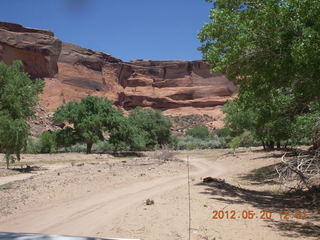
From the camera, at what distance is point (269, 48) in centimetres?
780

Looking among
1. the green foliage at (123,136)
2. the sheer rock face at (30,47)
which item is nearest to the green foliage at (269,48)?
the green foliage at (123,136)

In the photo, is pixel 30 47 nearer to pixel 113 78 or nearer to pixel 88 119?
pixel 113 78

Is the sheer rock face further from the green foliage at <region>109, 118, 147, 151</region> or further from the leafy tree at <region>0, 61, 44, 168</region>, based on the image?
the leafy tree at <region>0, 61, 44, 168</region>

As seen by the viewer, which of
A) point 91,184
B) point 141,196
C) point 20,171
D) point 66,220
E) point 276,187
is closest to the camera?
point 66,220

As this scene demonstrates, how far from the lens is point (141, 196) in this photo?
9008 mm

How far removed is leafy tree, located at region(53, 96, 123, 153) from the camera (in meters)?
30.5

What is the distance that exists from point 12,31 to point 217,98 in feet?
183

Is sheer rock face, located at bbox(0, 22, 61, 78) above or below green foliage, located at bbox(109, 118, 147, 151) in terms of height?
above

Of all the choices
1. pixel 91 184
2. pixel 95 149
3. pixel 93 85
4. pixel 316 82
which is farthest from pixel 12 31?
pixel 316 82

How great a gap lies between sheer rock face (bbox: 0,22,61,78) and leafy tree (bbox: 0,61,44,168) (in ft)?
154

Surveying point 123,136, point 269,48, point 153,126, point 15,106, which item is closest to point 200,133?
point 153,126

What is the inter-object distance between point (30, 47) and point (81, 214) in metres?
62.7

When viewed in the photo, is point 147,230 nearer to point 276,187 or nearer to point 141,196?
point 141,196

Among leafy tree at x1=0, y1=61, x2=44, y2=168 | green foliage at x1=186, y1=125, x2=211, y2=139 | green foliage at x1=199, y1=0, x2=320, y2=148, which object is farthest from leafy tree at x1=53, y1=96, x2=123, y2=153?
green foliage at x1=186, y1=125, x2=211, y2=139
